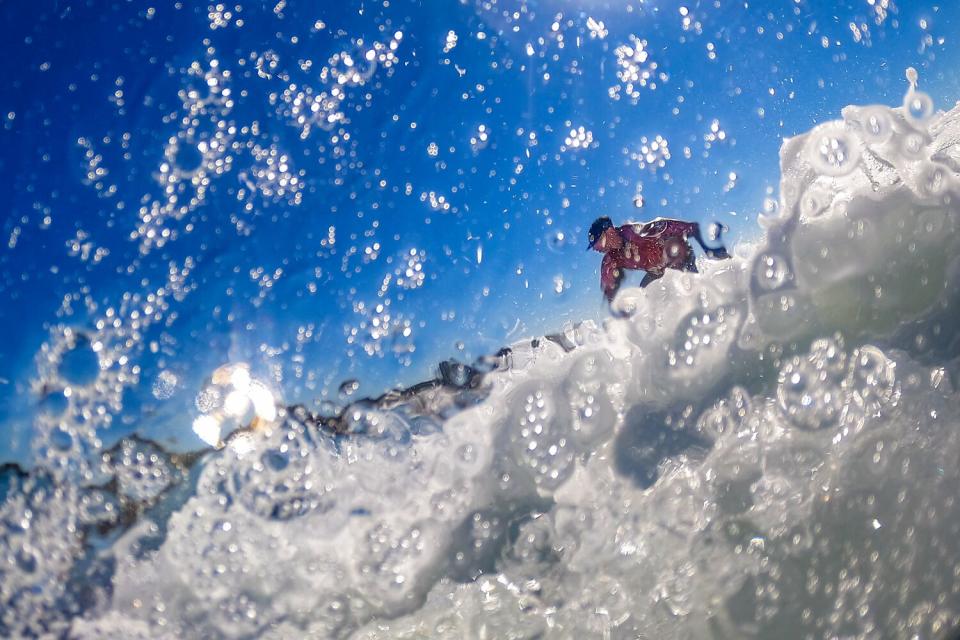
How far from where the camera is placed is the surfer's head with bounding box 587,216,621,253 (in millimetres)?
3217

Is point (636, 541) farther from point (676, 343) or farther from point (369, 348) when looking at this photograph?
point (369, 348)

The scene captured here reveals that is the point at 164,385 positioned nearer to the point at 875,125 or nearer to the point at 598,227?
the point at 598,227

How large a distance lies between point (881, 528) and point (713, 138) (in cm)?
308

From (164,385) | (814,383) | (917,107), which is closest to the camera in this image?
(164,385)

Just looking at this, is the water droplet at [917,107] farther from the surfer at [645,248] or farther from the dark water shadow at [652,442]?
the dark water shadow at [652,442]

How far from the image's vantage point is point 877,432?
4.08m

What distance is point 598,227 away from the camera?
127 inches

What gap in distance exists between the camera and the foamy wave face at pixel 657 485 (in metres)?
3.61

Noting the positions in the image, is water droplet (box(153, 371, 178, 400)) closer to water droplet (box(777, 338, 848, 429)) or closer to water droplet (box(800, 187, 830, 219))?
water droplet (box(777, 338, 848, 429))

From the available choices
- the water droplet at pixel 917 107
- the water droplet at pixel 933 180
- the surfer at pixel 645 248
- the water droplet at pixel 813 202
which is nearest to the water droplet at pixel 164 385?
the surfer at pixel 645 248

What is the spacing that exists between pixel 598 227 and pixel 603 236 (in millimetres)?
80

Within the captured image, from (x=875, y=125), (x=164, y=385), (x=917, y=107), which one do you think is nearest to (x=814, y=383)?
(x=875, y=125)

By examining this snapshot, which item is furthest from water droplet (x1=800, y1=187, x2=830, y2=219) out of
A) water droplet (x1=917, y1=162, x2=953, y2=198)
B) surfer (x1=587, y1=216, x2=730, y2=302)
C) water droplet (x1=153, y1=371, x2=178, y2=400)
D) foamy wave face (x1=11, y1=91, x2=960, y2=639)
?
water droplet (x1=153, y1=371, x2=178, y2=400)

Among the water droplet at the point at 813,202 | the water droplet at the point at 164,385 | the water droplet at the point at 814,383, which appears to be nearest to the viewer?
the water droplet at the point at 164,385
